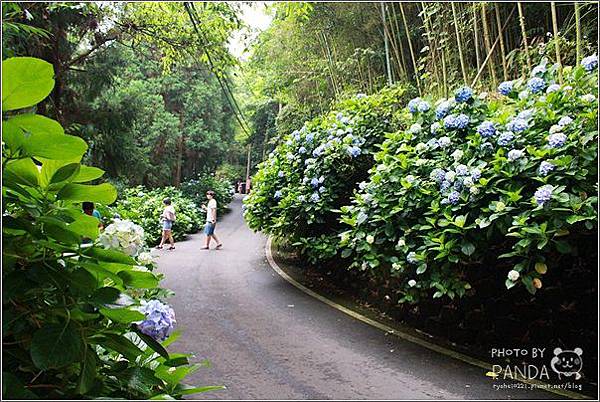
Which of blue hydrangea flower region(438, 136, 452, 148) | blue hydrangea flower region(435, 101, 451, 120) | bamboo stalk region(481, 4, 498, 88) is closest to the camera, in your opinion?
blue hydrangea flower region(438, 136, 452, 148)

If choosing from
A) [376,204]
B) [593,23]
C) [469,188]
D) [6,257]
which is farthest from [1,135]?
[593,23]

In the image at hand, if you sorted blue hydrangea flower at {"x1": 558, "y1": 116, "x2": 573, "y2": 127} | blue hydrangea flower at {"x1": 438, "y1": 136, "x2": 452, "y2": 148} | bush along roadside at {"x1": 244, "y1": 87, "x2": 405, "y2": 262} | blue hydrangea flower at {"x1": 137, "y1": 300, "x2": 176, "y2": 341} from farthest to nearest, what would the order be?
bush along roadside at {"x1": 244, "y1": 87, "x2": 405, "y2": 262}
blue hydrangea flower at {"x1": 438, "y1": 136, "x2": 452, "y2": 148}
blue hydrangea flower at {"x1": 558, "y1": 116, "x2": 573, "y2": 127}
blue hydrangea flower at {"x1": 137, "y1": 300, "x2": 176, "y2": 341}

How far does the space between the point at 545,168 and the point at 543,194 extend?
148mm

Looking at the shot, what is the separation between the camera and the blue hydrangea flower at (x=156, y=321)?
726 millimetres

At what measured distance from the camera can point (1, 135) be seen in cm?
45

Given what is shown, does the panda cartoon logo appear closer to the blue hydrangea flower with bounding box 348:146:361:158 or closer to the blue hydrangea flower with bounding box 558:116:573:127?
the blue hydrangea flower with bounding box 558:116:573:127

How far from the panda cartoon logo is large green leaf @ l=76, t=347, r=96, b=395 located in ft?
7.44

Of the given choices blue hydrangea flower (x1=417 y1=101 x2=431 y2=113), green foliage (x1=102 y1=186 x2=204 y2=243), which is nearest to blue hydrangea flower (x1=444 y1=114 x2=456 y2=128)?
blue hydrangea flower (x1=417 y1=101 x2=431 y2=113)

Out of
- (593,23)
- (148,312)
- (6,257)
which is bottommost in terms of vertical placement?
(148,312)

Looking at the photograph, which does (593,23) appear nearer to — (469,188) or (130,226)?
(469,188)

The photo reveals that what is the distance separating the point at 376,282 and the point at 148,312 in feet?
9.45

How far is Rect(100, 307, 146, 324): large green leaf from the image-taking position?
51 cm

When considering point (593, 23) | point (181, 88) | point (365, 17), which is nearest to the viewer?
point (593, 23)

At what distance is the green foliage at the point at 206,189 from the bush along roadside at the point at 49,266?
901 centimetres
